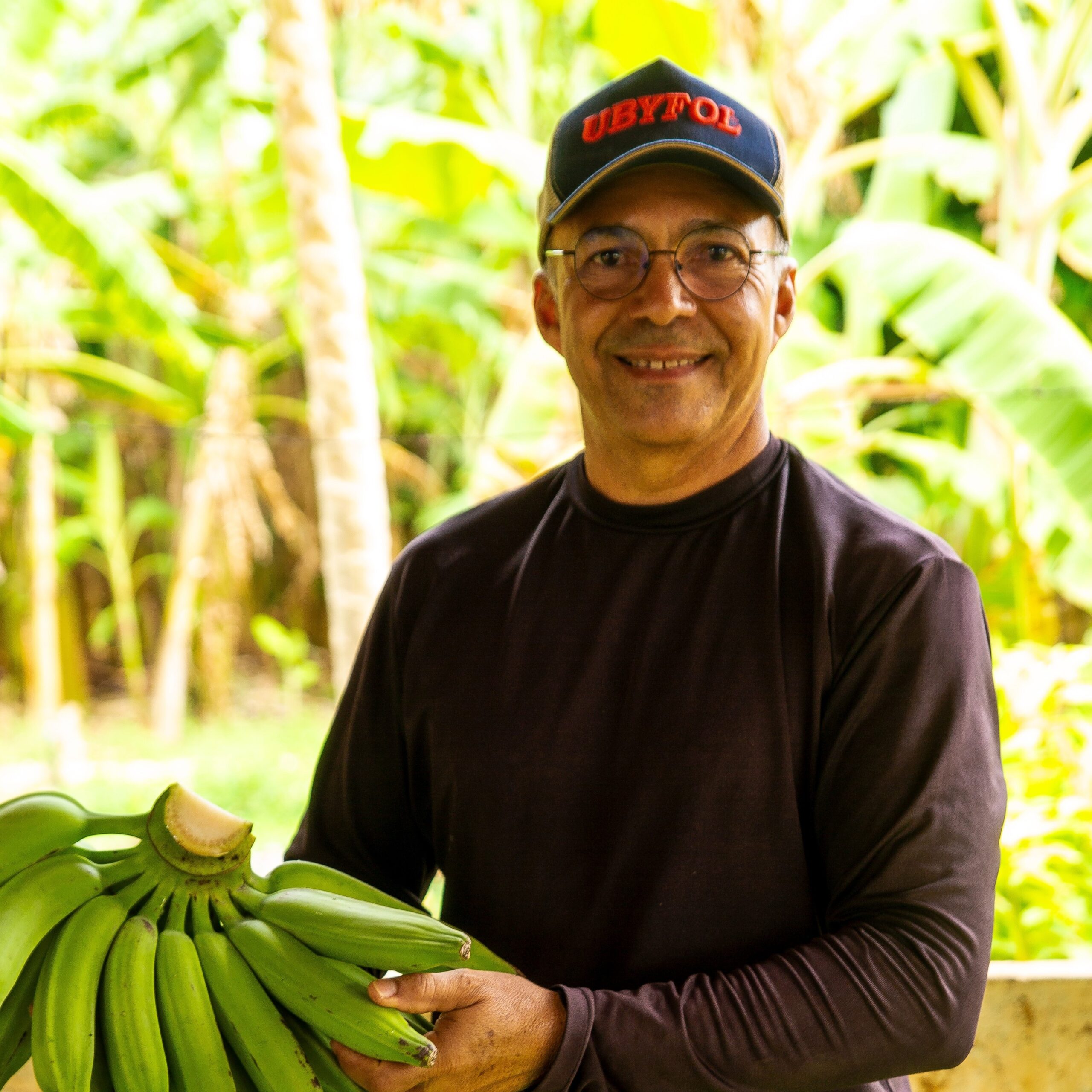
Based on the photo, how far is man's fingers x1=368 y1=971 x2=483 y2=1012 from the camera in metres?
1.01

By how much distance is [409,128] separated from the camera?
395cm

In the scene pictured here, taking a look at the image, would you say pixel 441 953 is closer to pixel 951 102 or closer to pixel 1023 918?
pixel 1023 918

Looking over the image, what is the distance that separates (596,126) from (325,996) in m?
0.96

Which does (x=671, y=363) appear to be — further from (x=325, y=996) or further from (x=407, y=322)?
(x=407, y=322)

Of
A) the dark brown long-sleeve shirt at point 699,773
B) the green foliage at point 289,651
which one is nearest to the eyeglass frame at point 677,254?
the dark brown long-sleeve shirt at point 699,773

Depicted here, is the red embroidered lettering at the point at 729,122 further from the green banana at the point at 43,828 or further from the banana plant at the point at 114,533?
the banana plant at the point at 114,533

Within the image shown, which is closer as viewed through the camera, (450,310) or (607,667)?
(607,667)

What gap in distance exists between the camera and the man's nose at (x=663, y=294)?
123 cm

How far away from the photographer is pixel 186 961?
1.03m

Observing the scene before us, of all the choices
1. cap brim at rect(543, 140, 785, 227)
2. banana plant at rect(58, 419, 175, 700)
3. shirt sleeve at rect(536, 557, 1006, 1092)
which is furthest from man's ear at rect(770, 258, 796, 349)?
banana plant at rect(58, 419, 175, 700)

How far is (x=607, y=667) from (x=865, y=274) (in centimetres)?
290

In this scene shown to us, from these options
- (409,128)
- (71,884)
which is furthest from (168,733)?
(71,884)

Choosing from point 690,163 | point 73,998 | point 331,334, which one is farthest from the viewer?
point 331,334

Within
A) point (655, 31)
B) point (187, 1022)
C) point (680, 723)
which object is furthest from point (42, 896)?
point (655, 31)
